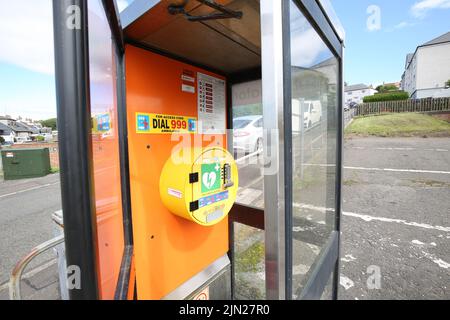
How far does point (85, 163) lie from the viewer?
46 cm

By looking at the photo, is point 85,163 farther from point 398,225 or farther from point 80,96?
point 398,225

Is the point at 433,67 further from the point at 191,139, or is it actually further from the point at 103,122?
the point at 103,122

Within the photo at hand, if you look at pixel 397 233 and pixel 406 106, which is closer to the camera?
pixel 397 233

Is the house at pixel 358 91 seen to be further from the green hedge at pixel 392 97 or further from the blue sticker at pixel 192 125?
the blue sticker at pixel 192 125

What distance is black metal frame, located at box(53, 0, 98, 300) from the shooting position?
1.43ft

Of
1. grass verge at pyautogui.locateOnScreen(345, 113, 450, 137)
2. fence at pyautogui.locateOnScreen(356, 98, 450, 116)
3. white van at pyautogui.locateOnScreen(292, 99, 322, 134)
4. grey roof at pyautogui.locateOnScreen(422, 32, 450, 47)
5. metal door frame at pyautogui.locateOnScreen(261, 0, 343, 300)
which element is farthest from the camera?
grey roof at pyautogui.locateOnScreen(422, 32, 450, 47)

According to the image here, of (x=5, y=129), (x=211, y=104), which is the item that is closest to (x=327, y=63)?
(x=211, y=104)

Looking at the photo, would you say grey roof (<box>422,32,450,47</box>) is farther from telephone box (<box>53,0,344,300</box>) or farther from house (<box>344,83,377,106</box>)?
telephone box (<box>53,0,344,300</box>)

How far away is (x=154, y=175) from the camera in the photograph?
1.46 m

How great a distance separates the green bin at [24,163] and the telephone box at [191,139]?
8569 mm

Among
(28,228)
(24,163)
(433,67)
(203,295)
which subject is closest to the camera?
(203,295)

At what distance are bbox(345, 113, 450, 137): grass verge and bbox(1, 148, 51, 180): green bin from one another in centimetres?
1567

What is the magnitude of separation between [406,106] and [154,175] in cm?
2403

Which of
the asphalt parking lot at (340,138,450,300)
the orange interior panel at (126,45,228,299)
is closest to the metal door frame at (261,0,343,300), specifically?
the orange interior panel at (126,45,228,299)
